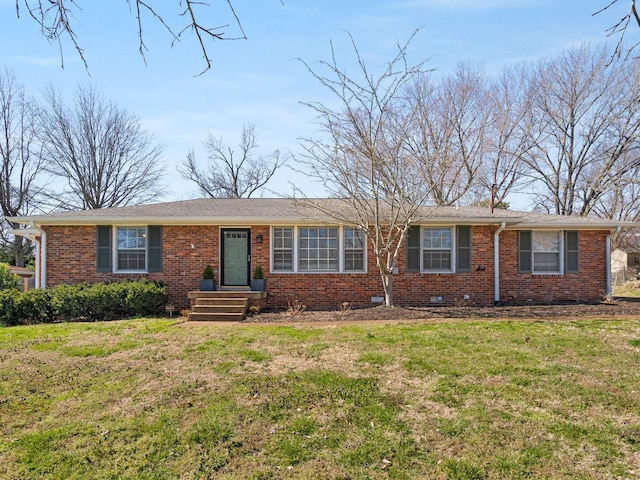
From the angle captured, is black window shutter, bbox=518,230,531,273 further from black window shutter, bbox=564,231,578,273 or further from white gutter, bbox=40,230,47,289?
white gutter, bbox=40,230,47,289

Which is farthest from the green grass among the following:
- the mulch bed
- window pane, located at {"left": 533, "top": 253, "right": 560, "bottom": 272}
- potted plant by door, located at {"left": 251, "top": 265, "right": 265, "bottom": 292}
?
window pane, located at {"left": 533, "top": 253, "right": 560, "bottom": 272}

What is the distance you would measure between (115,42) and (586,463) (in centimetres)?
463

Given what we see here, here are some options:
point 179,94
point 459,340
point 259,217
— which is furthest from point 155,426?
point 259,217

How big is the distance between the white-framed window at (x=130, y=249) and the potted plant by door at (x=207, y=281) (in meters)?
1.71

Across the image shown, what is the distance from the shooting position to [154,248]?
1191 centimetres

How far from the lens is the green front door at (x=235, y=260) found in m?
12.2

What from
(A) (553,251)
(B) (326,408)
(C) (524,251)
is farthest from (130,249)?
(A) (553,251)

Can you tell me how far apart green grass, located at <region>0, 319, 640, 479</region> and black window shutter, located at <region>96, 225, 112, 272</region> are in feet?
15.8

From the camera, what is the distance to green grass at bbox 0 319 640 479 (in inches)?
136

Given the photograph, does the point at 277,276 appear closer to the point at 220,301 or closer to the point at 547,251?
the point at 220,301

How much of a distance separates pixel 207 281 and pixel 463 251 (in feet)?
22.7

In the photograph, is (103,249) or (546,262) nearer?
(103,249)

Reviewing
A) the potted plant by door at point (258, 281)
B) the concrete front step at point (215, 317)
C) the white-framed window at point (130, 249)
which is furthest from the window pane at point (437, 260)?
the white-framed window at point (130, 249)

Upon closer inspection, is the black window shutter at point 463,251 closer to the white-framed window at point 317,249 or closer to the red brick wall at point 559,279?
the red brick wall at point 559,279
